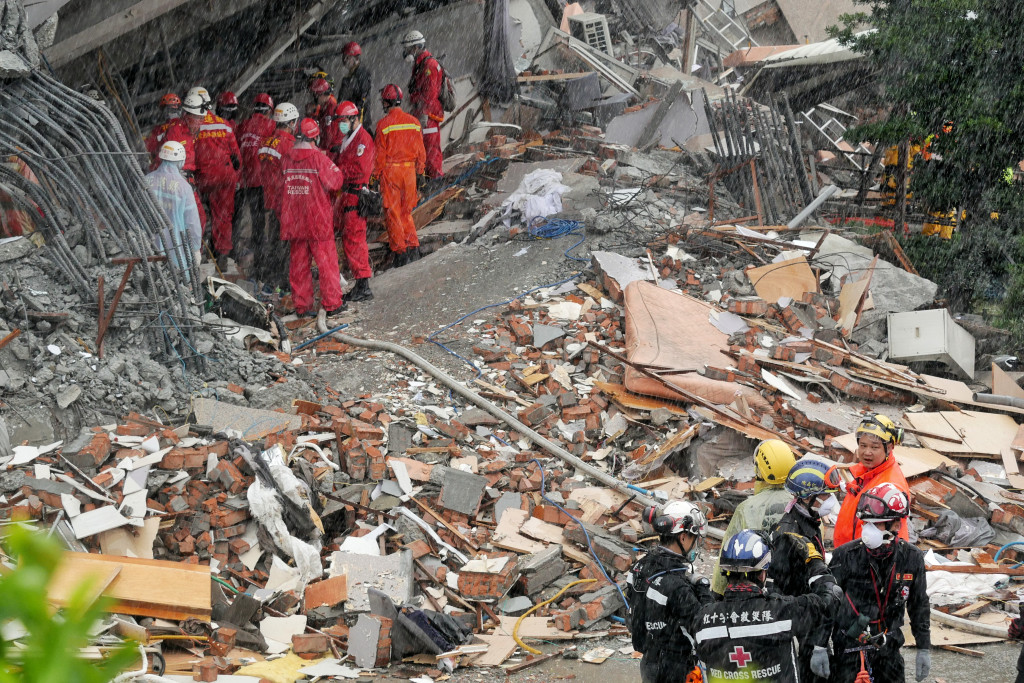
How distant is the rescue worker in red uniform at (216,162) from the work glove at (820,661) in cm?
884

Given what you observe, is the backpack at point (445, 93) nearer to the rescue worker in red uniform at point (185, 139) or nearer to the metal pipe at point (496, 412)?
the rescue worker in red uniform at point (185, 139)

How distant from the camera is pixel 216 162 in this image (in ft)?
34.8

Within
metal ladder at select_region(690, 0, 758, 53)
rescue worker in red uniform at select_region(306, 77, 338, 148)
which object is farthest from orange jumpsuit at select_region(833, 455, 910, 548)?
metal ladder at select_region(690, 0, 758, 53)

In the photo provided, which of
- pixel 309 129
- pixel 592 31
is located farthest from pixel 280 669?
pixel 592 31

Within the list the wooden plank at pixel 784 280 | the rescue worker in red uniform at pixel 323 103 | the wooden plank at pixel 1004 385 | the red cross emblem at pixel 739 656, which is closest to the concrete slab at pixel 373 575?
the red cross emblem at pixel 739 656

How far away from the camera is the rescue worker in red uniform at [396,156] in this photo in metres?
10.7

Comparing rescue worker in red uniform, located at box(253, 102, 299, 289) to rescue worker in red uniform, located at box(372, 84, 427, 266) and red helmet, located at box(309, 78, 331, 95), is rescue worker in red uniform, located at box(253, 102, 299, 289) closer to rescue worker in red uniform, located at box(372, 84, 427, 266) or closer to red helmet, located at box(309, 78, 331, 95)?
red helmet, located at box(309, 78, 331, 95)

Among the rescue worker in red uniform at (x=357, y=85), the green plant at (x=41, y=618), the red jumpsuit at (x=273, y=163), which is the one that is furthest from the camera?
the rescue worker in red uniform at (x=357, y=85)

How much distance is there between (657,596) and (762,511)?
3.35 feet

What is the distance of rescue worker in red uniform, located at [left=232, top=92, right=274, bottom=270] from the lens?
11.1 metres

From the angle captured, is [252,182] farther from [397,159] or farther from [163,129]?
[397,159]

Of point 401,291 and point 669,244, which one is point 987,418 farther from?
point 401,291

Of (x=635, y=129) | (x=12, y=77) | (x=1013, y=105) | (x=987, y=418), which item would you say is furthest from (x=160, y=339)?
(x=635, y=129)

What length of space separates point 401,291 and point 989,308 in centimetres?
641
